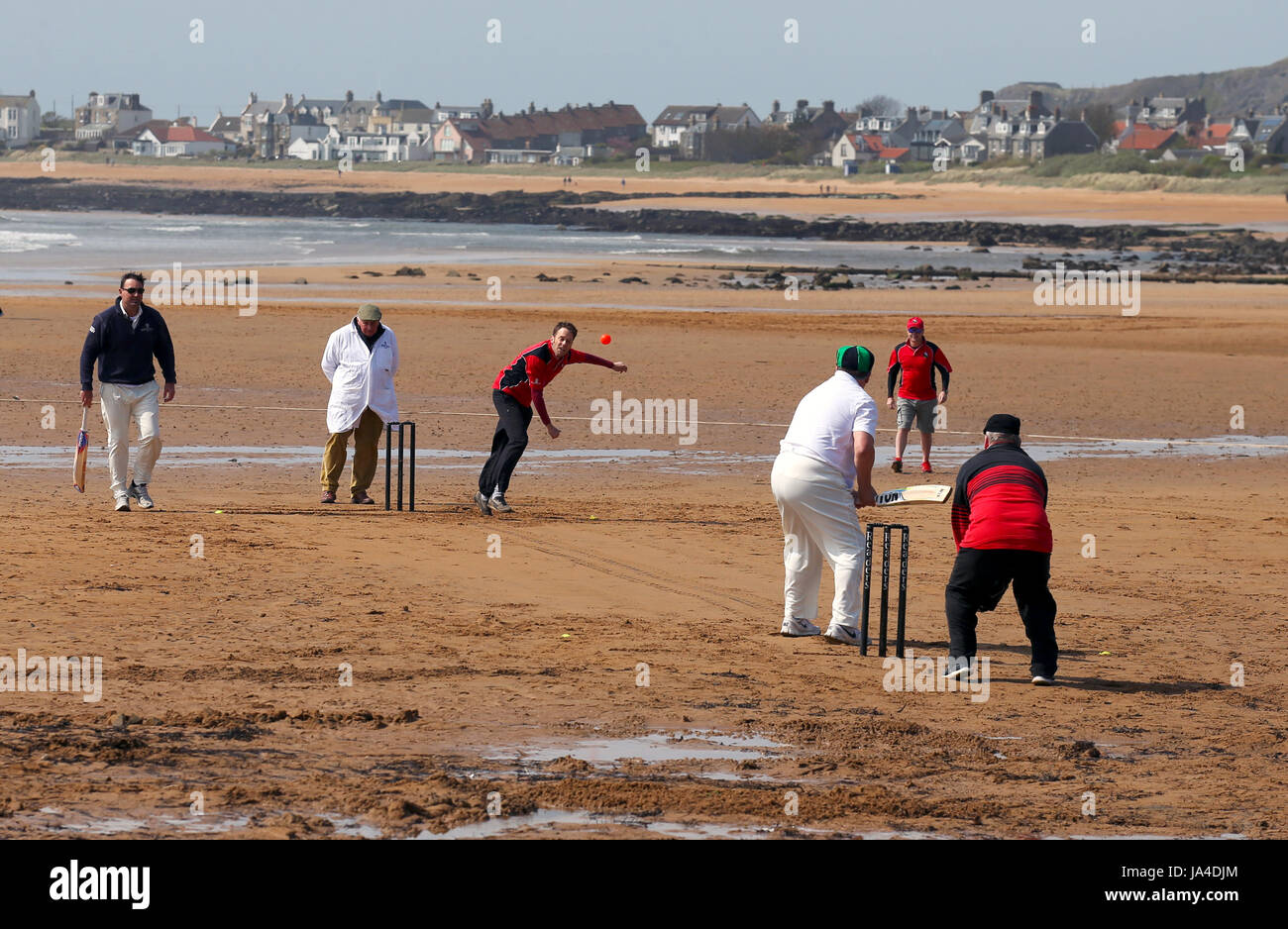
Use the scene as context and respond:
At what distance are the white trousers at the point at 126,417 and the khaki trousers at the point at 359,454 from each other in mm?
1601

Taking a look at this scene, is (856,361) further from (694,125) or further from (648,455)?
(694,125)

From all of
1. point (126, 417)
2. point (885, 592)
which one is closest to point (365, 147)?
point (126, 417)

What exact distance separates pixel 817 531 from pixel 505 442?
5.05 metres

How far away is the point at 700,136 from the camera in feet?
521

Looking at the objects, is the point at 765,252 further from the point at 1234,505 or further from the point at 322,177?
the point at 322,177

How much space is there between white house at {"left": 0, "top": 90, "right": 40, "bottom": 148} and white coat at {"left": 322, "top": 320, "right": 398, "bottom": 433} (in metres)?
191

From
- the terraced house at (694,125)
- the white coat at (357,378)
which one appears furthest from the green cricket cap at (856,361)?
the terraced house at (694,125)

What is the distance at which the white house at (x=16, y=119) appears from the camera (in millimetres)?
189500

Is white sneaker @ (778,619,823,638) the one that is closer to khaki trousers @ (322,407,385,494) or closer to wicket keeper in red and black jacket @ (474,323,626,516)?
wicket keeper in red and black jacket @ (474,323,626,516)

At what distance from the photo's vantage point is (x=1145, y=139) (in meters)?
148

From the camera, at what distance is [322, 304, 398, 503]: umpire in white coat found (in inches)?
568

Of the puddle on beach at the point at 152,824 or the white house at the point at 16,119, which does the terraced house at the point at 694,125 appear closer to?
the white house at the point at 16,119

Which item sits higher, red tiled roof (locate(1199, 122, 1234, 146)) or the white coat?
red tiled roof (locate(1199, 122, 1234, 146))

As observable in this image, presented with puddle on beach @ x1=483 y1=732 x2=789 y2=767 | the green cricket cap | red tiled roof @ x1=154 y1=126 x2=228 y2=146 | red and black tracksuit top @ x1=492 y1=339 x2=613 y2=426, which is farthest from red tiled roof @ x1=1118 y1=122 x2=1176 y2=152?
puddle on beach @ x1=483 y1=732 x2=789 y2=767
